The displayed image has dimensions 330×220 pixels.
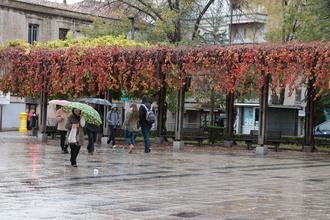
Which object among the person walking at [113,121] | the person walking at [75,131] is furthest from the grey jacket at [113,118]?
the person walking at [75,131]

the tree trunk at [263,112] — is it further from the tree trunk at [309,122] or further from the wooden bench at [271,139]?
the tree trunk at [309,122]

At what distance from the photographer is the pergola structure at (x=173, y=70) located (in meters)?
25.0

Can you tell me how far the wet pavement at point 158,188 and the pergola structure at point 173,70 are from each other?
5.30 meters

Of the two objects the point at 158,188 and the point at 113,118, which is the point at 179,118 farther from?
the point at 158,188

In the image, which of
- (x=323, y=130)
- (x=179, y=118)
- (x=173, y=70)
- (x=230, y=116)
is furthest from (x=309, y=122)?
(x=323, y=130)

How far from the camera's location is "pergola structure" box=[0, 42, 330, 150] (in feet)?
82.0

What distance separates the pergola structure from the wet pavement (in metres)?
5.30

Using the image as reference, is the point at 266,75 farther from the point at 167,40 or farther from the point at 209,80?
the point at 167,40

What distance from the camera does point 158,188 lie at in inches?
512


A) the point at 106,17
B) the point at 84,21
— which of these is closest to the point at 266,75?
the point at 106,17

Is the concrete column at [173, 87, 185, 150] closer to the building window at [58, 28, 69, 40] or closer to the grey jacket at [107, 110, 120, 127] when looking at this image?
the grey jacket at [107, 110, 120, 127]

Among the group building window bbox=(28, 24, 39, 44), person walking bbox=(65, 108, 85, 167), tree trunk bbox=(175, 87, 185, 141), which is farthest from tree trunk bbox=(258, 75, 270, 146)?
building window bbox=(28, 24, 39, 44)

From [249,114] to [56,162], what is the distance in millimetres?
29386

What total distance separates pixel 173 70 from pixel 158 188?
14.9 meters
